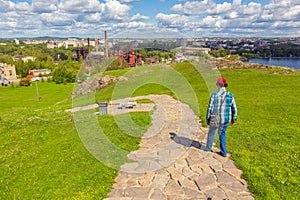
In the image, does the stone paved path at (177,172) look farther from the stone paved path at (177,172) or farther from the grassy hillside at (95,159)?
the grassy hillside at (95,159)

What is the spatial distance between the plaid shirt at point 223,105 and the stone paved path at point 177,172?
100cm

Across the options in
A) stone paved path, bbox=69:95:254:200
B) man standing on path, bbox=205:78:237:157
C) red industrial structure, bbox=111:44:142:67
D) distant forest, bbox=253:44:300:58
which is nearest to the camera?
stone paved path, bbox=69:95:254:200

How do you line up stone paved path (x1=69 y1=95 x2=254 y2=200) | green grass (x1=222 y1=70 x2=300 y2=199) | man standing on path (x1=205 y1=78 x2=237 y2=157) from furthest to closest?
man standing on path (x1=205 y1=78 x2=237 y2=157) → green grass (x1=222 y1=70 x2=300 y2=199) → stone paved path (x1=69 y1=95 x2=254 y2=200)

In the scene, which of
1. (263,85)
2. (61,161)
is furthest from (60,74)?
(61,161)

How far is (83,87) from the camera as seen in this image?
10.2m

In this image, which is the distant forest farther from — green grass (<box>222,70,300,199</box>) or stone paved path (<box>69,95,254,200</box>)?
stone paved path (<box>69,95,254,200</box>)

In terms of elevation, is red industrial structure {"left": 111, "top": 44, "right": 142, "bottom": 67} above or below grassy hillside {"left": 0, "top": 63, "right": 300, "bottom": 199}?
above

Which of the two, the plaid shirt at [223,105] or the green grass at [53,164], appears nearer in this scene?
the green grass at [53,164]

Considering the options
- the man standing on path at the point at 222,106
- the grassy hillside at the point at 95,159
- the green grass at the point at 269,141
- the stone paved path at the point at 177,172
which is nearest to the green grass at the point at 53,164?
the grassy hillside at the point at 95,159

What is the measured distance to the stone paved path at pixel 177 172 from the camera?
166 inches

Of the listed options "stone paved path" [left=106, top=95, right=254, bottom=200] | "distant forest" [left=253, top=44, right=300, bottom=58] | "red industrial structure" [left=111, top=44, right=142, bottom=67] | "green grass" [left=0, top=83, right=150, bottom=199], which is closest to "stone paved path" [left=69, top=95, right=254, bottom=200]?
"stone paved path" [left=106, top=95, right=254, bottom=200]

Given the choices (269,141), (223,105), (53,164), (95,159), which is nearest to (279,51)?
(269,141)

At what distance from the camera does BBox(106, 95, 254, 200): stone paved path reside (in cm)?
421

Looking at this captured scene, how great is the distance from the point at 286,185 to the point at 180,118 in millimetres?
4663
